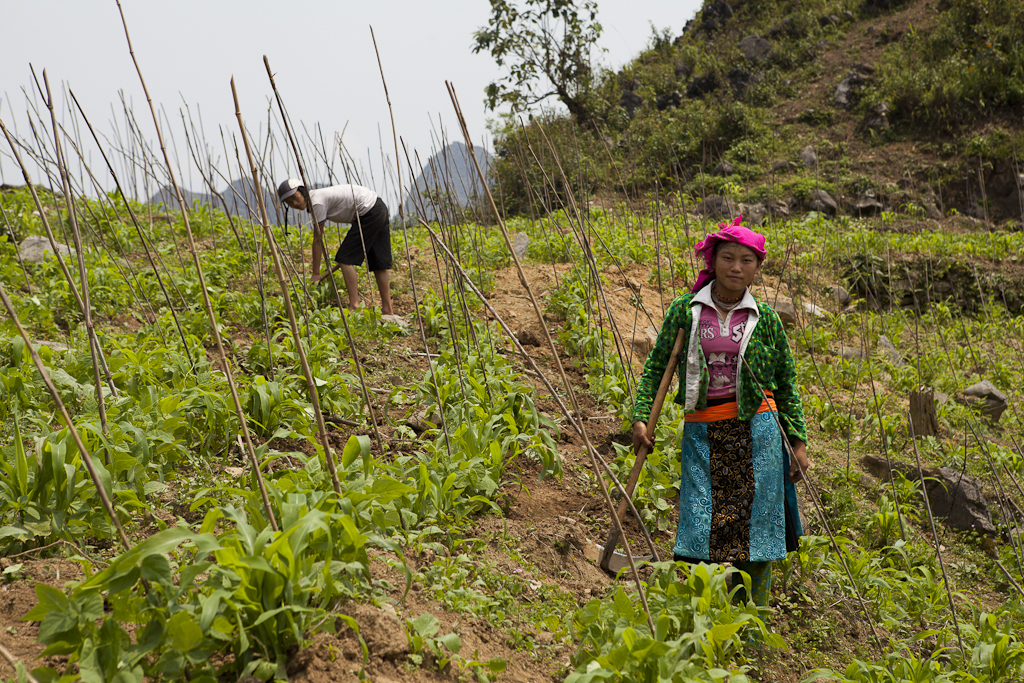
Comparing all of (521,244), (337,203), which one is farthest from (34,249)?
(521,244)

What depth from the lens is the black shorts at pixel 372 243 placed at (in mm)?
4539

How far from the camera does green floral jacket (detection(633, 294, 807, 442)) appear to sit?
2074mm

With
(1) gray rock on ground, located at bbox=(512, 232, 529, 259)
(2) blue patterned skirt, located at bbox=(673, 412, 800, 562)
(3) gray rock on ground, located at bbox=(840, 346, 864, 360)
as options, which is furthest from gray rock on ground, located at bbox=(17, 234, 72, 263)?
(3) gray rock on ground, located at bbox=(840, 346, 864, 360)

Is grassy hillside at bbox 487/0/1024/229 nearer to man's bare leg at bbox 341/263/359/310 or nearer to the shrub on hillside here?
the shrub on hillside

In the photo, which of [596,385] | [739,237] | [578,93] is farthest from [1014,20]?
[739,237]

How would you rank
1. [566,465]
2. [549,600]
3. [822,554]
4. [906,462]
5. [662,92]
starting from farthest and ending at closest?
1. [662,92]
2. [906,462]
3. [566,465]
4. [822,554]
5. [549,600]

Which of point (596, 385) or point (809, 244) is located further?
point (809, 244)

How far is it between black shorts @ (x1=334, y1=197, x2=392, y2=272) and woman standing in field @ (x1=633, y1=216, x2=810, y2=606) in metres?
2.97

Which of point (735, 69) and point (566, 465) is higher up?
point (735, 69)

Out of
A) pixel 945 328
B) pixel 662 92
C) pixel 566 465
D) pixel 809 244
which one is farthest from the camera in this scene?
pixel 662 92

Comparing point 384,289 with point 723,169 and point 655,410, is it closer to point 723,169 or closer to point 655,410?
point 655,410

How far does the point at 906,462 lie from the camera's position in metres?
3.77

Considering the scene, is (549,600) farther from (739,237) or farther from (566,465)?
(739,237)

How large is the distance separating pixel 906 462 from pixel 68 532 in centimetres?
414
